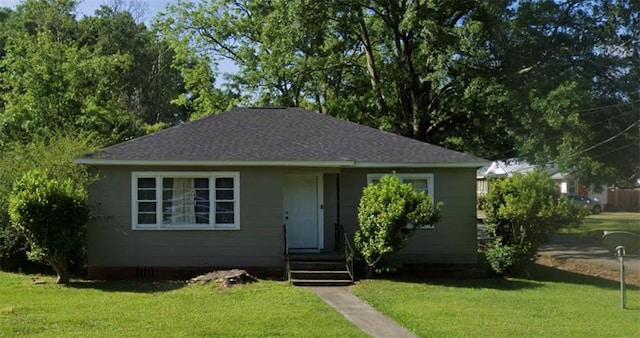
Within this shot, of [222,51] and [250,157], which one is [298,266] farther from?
[222,51]

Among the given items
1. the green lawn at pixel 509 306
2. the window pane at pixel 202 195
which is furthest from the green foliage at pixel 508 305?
the window pane at pixel 202 195

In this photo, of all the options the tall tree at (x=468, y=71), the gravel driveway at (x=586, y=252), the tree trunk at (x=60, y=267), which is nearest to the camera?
the tree trunk at (x=60, y=267)

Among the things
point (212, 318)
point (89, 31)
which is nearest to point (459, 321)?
point (212, 318)

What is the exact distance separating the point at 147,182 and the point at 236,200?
2.13 m

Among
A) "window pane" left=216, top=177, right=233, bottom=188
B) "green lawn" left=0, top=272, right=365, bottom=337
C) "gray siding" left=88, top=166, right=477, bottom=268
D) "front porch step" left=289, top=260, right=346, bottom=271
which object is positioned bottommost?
"green lawn" left=0, top=272, right=365, bottom=337

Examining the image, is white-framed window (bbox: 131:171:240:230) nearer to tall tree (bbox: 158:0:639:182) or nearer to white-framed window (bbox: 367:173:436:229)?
white-framed window (bbox: 367:173:436:229)

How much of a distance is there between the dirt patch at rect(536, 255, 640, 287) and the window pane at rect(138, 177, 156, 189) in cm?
1156

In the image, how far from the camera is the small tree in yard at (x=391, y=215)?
13836 millimetres

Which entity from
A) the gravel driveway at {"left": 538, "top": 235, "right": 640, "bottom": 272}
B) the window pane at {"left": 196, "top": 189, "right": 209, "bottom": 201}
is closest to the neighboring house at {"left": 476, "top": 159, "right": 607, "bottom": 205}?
the gravel driveway at {"left": 538, "top": 235, "right": 640, "bottom": 272}

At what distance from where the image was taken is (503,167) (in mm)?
30031

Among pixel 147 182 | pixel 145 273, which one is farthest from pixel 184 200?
pixel 145 273

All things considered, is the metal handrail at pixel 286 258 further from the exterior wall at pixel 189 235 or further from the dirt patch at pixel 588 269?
the dirt patch at pixel 588 269

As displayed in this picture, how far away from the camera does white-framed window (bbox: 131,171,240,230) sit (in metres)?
15.1

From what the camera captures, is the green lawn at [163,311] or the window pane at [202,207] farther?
the window pane at [202,207]
